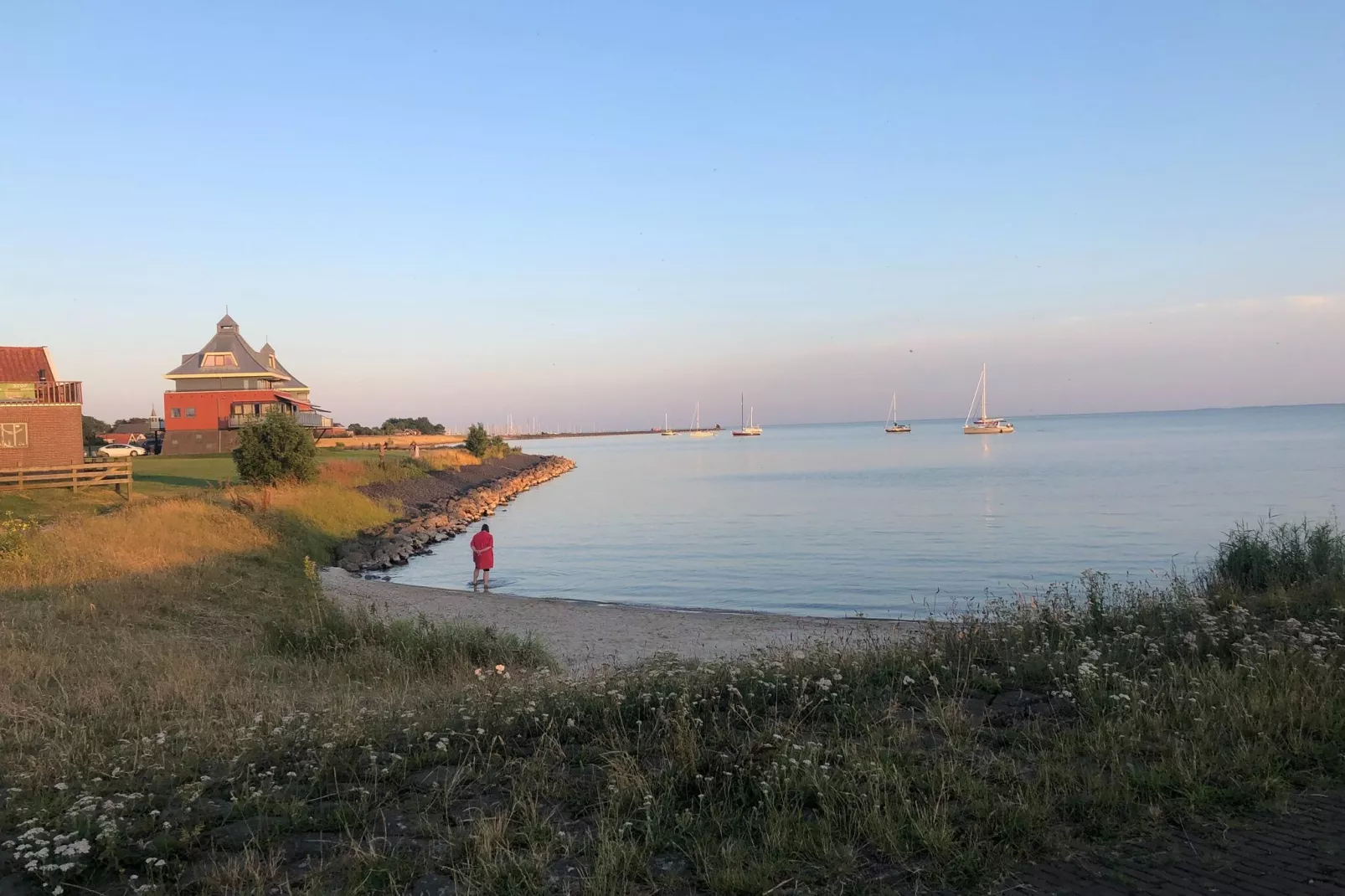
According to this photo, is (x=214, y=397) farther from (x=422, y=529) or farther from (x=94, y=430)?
(x=422, y=529)

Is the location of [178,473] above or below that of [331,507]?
above

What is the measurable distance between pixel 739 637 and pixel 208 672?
32.7 feet

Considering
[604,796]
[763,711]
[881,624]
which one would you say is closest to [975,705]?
[763,711]

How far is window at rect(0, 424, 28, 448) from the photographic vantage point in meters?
34.8

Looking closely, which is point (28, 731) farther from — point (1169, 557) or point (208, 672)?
point (1169, 557)

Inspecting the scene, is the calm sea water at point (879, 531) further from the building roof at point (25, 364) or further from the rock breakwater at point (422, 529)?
the building roof at point (25, 364)

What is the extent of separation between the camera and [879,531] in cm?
3538

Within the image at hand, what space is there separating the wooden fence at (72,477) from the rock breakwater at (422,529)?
7.35m

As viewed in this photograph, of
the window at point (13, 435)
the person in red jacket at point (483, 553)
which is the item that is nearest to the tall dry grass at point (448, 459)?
the window at point (13, 435)

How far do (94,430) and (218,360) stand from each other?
2507 cm

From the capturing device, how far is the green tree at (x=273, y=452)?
1226 inches

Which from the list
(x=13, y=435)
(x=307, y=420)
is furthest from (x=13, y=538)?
(x=307, y=420)

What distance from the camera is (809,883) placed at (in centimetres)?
414

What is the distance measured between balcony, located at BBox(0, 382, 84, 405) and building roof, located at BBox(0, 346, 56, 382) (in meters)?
2.22
